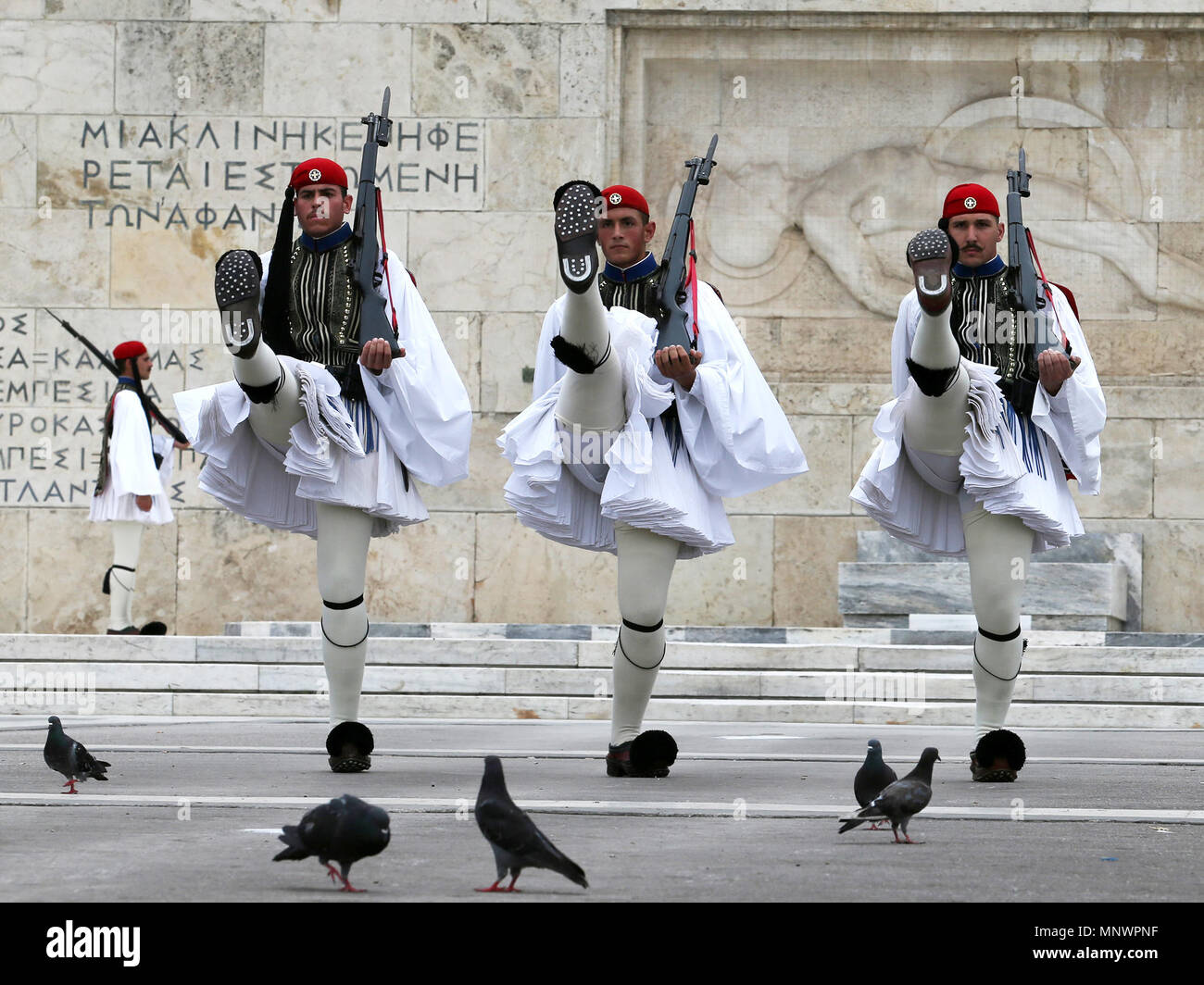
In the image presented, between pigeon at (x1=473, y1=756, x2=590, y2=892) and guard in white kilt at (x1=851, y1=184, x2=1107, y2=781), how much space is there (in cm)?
319

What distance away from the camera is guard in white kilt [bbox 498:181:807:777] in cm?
681

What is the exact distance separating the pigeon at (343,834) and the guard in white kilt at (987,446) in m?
3.34

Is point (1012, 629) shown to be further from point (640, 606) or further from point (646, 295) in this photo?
point (646, 295)

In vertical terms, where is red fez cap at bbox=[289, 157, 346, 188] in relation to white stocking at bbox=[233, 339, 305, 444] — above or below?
above

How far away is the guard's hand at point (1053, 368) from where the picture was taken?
22.8 ft

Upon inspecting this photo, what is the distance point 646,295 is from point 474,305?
9.82m

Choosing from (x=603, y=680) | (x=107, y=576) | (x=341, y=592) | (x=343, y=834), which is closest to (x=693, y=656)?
(x=603, y=680)

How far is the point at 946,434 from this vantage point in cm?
690

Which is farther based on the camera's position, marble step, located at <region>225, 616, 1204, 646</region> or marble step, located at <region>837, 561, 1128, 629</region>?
marble step, located at <region>837, 561, 1128, 629</region>

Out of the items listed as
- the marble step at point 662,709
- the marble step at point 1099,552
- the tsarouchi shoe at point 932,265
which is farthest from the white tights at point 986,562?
the marble step at point 1099,552

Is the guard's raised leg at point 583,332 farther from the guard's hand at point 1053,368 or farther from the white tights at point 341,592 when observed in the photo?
the guard's hand at point 1053,368

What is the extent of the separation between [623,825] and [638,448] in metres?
2.01

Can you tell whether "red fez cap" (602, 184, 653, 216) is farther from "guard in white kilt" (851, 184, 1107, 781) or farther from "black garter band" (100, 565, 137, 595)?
"black garter band" (100, 565, 137, 595)

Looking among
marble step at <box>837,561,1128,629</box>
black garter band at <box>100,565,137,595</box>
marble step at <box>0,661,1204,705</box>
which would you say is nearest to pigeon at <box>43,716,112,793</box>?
marble step at <box>0,661,1204,705</box>
